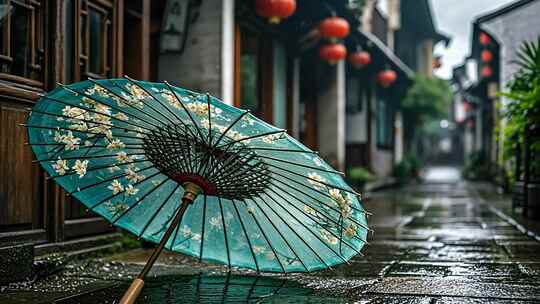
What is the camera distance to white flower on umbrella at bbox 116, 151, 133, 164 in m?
4.06

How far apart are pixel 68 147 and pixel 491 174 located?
23537 millimetres

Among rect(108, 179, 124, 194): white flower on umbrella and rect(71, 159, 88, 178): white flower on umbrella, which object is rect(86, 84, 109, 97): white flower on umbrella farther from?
rect(108, 179, 124, 194): white flower on umbrella

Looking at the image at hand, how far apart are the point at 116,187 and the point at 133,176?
0.13m

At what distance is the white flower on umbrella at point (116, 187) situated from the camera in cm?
416

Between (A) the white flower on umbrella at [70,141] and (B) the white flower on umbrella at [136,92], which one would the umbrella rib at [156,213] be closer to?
(A) the white flower on umbrella at [70,141]

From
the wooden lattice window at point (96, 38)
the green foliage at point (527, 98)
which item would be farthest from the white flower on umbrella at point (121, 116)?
the green foliage at point (527, 98)

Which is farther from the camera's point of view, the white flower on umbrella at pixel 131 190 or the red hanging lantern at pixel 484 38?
the red hanging lantern at pixel 484 38

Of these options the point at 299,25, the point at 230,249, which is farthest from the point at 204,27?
the point at 230,249

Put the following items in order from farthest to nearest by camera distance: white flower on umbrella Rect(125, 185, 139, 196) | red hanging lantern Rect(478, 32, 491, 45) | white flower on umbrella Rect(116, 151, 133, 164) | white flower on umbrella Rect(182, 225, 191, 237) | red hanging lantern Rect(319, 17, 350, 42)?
red hanging lantern Rect(478, 32, 491, 45)
red hanging lantern Rect(319, 17, 350, 42)
white flower on umbrella Rect(182, 225, 191, 237)
white flower on umbrella Rect(125, 185, 139, 196)
white flower on umbrella Rect(116, 151, 133, 164)

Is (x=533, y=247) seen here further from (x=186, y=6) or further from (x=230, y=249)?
(x=186, y=6)

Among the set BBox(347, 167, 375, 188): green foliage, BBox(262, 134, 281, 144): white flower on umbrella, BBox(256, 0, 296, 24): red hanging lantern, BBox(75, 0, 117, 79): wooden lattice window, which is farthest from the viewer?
BBox(347, 167, 375, 188): green foliage

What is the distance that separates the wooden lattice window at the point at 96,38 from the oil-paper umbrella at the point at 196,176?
8.19 feet

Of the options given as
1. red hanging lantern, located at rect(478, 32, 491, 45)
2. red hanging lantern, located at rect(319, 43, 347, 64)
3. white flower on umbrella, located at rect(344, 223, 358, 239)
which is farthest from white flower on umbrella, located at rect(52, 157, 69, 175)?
red hanging lantern, located at rect(478, 32, 491, 45)

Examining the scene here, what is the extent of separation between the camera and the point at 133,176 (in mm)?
4152
